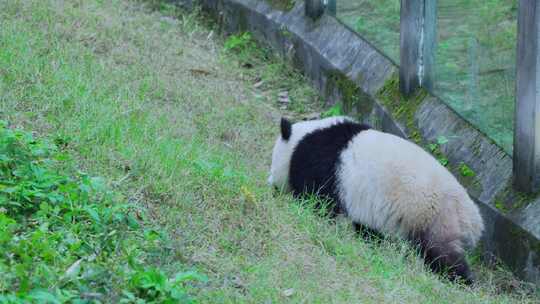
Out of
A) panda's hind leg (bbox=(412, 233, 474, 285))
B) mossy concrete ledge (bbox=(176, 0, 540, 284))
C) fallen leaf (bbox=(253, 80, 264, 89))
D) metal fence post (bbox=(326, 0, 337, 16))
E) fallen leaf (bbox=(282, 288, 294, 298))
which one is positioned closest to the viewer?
fallen leaf (bbox=(282, 288, 294, 298))

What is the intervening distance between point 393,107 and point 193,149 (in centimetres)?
221

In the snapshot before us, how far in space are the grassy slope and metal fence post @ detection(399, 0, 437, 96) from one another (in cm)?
135

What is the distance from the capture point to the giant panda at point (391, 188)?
5.89m

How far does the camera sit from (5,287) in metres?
3.89

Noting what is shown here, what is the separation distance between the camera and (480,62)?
6.75 metres

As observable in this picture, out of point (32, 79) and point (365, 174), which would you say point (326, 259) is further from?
point (32, 79)

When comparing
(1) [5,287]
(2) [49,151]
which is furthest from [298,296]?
(2) [49,151]

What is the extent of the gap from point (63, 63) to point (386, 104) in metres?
2.84

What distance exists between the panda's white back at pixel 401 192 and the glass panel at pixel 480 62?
0.73m

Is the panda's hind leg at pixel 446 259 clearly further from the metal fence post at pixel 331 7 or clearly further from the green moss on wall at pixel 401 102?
the metal fence post at pixel 331 7

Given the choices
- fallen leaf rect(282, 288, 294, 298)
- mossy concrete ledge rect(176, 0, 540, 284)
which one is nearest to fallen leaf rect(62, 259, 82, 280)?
fallen leaf rect(282, 288, 294, 298)

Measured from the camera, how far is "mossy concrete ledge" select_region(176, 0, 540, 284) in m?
6.10

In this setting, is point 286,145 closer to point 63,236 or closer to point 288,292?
point 288,292

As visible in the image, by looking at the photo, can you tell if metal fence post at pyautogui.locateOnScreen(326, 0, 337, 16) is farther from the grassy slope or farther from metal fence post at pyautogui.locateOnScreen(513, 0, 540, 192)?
metal fence post at pyautogui.locateOnScreen(513, 0, 540, 192)
